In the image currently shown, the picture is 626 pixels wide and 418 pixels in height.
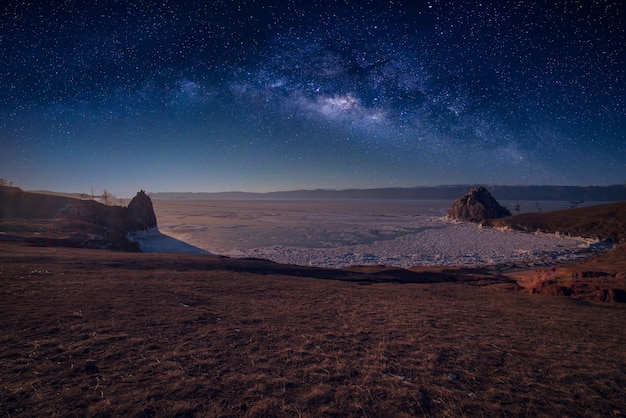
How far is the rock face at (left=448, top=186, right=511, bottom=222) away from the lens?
181 feet

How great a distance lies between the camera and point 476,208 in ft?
184

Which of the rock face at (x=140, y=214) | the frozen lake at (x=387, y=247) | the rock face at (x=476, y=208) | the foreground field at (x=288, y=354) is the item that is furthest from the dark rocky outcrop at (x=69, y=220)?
the rock face at (x=476, y=208)

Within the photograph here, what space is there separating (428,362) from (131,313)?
6.07 m

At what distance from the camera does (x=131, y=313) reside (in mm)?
6059

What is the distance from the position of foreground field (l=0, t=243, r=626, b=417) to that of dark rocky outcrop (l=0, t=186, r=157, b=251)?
13.4 metres

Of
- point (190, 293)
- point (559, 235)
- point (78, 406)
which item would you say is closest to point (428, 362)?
point (78, 406)

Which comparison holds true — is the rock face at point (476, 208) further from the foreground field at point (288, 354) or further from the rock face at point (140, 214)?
the rock face at point (140, 214)

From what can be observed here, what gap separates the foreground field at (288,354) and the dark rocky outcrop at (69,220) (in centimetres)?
1337

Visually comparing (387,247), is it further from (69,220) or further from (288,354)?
(69,220)

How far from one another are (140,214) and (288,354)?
124 ft

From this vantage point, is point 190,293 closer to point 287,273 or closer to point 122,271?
point 122,271

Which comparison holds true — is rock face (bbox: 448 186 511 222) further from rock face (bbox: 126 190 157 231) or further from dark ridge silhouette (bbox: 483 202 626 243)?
rock face (bbox: 126 190 157 231)

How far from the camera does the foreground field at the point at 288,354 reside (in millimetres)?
3268

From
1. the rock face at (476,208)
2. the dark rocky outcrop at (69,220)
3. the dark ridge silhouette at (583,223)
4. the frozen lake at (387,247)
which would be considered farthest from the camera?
the rock face at (476,208)
